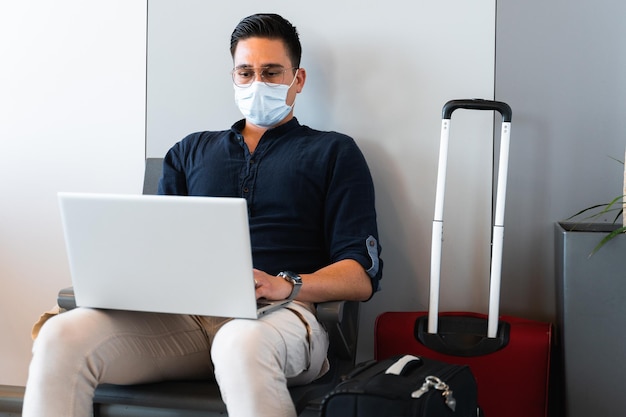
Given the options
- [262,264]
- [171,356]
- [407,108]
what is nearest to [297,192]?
[262,264]

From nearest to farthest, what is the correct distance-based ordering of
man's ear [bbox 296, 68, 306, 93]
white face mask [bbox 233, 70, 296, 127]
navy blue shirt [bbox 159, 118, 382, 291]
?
navy blue shirt [bbox 159, 118, 382, 291] < white face mask [bbox 233, 70, 296, 127] < man's ear [bbox 296, 68, 306, 93]

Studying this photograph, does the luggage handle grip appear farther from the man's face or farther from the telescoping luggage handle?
the man's face

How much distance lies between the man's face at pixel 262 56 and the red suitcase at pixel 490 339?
0.45 meters

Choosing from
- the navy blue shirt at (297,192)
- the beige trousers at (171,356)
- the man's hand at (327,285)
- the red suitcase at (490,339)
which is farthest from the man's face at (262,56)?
the beige trousers at (171,356)

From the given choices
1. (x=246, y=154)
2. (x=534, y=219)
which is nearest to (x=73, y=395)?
(x=246, y=154)

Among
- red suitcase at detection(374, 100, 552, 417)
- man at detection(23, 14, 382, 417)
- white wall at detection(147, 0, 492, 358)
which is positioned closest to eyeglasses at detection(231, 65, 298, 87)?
man at detection(23, 14, 382, 417)

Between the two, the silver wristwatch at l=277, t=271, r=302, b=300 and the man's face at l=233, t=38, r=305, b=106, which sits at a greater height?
the man's face at l=233, t=38, r=305, b=106

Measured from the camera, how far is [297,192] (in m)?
2.15

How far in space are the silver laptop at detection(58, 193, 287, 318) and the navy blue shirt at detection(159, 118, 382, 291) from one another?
0.43 m

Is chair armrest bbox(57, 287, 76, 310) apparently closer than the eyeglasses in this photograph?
Yes

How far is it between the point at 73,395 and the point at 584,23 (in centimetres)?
163

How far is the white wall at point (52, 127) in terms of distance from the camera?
2.58m

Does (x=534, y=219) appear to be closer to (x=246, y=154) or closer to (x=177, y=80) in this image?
(x=246, y=154)

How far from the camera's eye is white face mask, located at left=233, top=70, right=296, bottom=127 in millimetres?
2203
